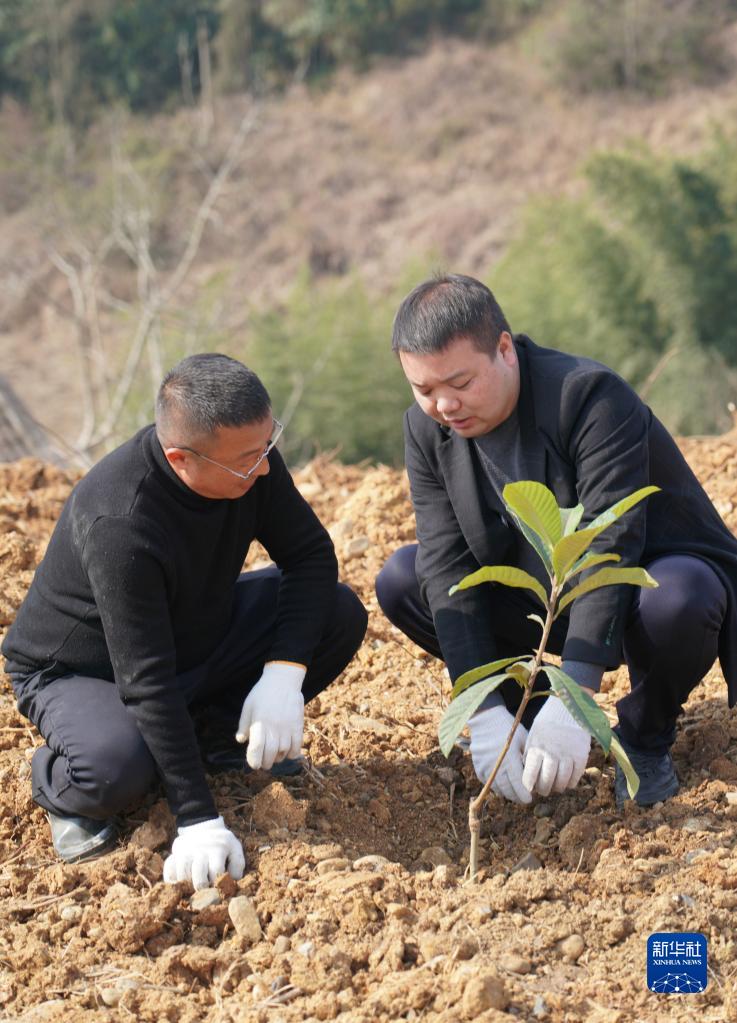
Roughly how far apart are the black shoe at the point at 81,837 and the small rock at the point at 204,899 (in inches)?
11.2

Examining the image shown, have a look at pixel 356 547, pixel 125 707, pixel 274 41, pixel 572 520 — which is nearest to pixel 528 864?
pixel 572 520

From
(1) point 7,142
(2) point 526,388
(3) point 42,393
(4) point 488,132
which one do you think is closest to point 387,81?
(4) point 488,132

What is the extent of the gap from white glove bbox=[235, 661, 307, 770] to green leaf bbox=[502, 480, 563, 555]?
648 mm

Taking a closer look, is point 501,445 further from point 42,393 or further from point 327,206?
point 327,206

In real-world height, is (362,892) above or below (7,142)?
below

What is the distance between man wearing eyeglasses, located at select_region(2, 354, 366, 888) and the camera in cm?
205

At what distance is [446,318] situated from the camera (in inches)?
81.3

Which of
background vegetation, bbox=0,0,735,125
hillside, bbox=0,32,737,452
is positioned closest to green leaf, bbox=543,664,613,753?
hillside, bbox=0,32,737,452

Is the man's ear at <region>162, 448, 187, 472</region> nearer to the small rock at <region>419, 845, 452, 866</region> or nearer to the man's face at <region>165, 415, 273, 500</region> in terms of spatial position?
the man's face at <region>165, 415, 273, 500</region>

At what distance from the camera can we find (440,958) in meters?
1.77

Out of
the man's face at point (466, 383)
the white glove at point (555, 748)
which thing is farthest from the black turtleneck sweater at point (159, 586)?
the white glove at point (555, 748)

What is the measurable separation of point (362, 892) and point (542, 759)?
1.29 feet

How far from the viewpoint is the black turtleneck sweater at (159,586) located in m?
2.05

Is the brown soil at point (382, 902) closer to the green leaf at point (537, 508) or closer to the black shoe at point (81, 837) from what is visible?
the black shoe at point (81, 837)
